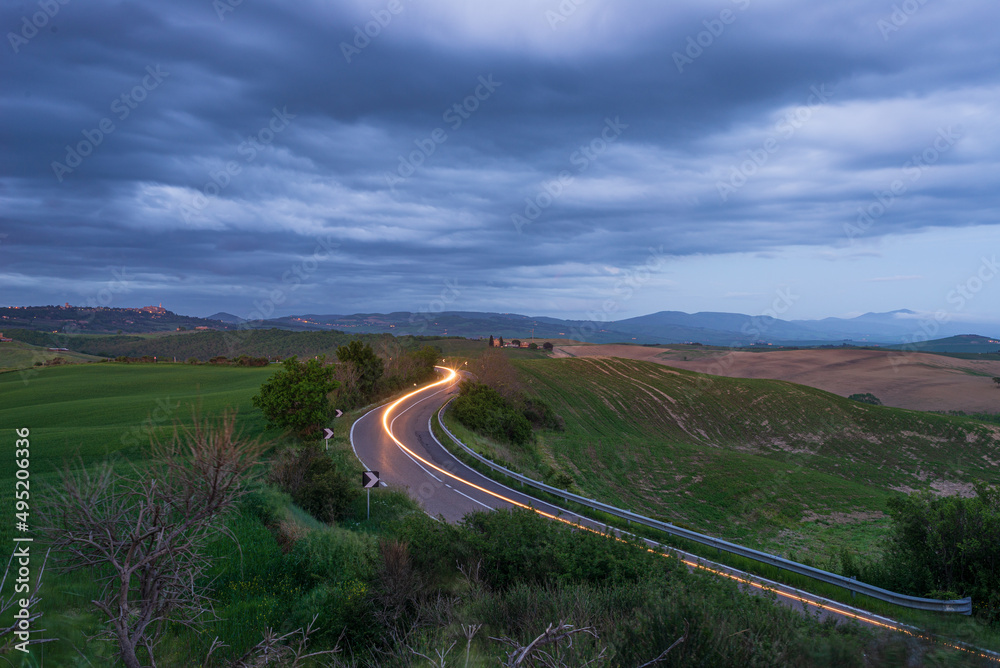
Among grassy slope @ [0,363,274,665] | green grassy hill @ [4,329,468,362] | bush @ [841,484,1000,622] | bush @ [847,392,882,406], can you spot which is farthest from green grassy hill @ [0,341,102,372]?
bush @ [847,392,882,406]

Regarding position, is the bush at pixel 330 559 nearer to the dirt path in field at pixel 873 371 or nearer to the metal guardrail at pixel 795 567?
the metal guardrail at pixel 795 567

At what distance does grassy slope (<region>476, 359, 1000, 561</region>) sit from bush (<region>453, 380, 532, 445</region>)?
2.21 metres

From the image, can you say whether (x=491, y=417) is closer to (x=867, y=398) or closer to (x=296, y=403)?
(x=296, y=403)

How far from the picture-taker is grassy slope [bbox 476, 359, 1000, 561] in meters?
29.2

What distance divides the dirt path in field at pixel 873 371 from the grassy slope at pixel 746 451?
23.4 m

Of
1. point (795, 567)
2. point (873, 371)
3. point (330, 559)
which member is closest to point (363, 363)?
point (330, 559)

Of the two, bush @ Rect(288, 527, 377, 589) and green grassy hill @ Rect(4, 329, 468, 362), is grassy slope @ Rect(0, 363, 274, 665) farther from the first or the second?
green grassy hill @ Rect(4, 329, 468, 362)

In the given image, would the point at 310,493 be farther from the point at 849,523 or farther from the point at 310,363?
the point at 849,523

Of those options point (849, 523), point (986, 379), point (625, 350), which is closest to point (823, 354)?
point (986, 379)

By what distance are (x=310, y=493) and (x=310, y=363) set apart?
1492 centimetres

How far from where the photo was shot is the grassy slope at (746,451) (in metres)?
29.2

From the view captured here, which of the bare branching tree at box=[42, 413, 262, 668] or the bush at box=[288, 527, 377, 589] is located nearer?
the bare branching tree at box=[42, 413, 262, 668]

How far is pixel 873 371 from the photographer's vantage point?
97438mm

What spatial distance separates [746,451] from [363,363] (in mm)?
39100
